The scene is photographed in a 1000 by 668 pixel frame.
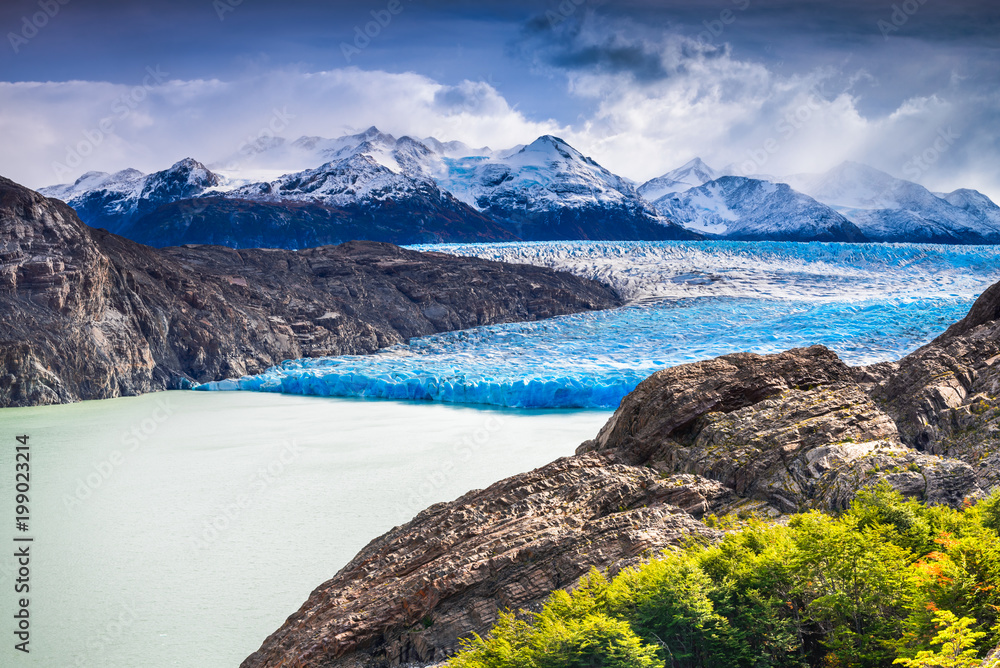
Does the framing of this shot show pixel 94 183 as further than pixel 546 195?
Yes

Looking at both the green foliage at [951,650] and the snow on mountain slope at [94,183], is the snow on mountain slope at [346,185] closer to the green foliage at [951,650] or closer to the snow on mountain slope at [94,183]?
the snow on mountain slope at [94,183]

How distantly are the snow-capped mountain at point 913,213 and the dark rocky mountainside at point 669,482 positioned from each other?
241ft

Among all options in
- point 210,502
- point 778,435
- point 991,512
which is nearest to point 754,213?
point 210,502

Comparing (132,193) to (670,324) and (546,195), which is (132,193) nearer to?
(546,195)

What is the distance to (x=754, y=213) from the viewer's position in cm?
8262

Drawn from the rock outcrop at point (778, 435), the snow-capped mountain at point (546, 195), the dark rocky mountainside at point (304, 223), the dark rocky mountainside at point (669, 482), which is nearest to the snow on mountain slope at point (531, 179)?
the snow-capped mountain at point (546, 195)

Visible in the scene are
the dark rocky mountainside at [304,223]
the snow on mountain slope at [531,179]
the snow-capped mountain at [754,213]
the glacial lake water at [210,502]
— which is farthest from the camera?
the snow on mountain slope at [531,179]

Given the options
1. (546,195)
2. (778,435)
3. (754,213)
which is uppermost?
(546,195)

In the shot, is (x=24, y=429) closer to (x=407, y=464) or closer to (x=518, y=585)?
(x=407, y=464)

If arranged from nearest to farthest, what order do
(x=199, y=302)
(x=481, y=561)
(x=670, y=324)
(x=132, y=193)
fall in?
(x=481, y=561), (x=199, y=302), (x=670, y=324), (x=132, y=193)

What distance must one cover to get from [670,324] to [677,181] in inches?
3202

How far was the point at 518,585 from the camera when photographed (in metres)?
5.35

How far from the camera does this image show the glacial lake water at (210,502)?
7.48 metres

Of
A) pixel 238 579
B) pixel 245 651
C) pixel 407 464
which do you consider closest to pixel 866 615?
pixel 245 651
